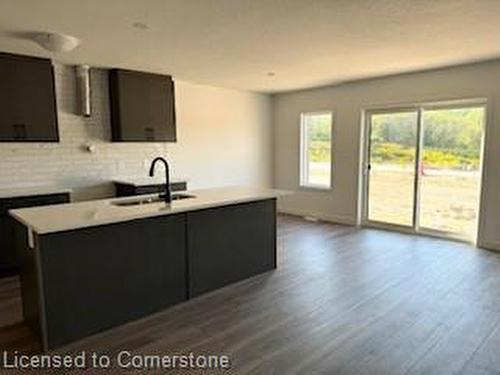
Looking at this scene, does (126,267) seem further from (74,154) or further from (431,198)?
(431,198)

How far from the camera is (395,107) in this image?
5539mm

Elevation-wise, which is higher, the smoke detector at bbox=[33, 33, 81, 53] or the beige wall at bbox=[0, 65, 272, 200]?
the smoke detector at bbox=[33, 33, 81, 53]

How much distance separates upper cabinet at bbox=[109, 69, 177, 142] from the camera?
16.0 ft

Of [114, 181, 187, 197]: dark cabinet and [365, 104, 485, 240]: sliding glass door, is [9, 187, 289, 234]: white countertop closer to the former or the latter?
[114, 181, 187, 197]: dark cabinet

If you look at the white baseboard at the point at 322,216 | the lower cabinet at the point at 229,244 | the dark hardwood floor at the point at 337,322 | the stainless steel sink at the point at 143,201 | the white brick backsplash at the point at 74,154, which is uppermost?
the white brick backsplash at the point at 74,154

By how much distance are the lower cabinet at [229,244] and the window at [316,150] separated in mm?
3063

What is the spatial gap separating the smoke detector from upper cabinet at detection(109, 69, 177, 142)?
130 centimetres

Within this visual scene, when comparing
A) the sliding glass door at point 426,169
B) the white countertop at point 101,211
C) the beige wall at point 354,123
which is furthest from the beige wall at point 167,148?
the sliding glass door at point 426,169

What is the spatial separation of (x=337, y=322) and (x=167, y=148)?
3.95 meters

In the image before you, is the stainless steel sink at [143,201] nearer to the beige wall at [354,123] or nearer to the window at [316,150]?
the beige wall at [354,123]

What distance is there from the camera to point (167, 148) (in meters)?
5.72

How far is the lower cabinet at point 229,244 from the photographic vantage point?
3262 mm

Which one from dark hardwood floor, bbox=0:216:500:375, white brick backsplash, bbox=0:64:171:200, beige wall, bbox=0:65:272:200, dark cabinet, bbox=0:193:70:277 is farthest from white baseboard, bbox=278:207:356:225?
dark cabinet, bbox=0:193:70:277

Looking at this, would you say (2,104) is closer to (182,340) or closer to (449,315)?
(182,340)
